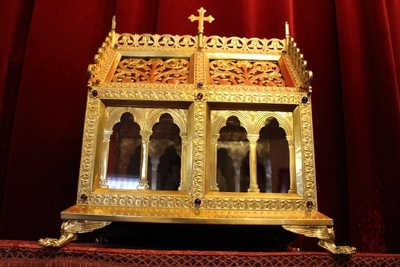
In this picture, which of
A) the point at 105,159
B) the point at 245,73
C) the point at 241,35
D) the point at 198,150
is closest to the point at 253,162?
the point at 198,150

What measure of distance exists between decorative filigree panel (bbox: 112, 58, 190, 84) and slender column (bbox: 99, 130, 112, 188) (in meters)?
0.20

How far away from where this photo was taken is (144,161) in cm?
109

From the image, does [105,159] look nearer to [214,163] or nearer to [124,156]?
[124,156]

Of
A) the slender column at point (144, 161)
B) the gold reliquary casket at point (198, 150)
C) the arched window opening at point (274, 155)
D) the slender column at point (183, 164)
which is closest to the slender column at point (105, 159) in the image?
the gold reliquary casket at point (198, 150)

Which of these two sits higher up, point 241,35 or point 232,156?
point 241,35

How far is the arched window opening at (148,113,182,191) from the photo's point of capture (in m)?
1.09

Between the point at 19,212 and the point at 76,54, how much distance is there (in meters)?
0.75

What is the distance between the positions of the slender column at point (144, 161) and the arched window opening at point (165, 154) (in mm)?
19

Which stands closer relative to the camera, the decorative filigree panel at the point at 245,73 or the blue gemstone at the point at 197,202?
the blue gemstone at the point at 197,202

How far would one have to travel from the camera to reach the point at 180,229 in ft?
3.80

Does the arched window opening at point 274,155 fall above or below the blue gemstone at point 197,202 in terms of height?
above

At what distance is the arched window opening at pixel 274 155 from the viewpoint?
1098mm

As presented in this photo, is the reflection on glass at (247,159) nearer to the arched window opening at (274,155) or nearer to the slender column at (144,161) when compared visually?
the arched window opening at (274,155)

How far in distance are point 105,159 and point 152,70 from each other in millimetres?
354
